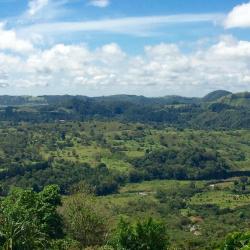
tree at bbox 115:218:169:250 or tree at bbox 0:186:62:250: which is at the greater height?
tree at bbox 0:186:62:250

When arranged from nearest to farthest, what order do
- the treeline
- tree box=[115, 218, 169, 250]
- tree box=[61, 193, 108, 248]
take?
the treeline
tree box=[115, 218, 169, 250]
tree box=[61, 193, 108, 248]

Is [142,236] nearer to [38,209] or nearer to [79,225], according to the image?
[79,225]

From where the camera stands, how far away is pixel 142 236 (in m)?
54.4

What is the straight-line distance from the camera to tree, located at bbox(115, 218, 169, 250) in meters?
53.5

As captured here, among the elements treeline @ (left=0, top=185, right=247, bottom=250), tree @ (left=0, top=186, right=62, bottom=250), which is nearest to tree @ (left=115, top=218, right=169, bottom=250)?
treeline @ (left=0, top=185, right=247, bottom=250)

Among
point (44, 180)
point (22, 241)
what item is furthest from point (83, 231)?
point (44, 180)

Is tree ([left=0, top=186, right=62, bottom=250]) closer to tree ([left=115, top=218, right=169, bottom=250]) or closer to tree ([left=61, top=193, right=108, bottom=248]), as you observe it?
tree ([left=61, top=193, right=108, bottom=248])

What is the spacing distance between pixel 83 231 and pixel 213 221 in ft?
359

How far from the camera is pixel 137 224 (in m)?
54.9

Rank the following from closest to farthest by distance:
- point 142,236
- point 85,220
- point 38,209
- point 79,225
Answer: point 142,236 < point 85,220 < point 79,225 < point 38,209

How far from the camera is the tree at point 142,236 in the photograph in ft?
175

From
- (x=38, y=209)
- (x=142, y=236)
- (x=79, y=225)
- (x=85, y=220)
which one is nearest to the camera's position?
(x=142, y=236)

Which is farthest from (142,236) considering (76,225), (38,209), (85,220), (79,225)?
(38,209)

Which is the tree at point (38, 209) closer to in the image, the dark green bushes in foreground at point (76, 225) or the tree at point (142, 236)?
the dark green bushes in foreground at point (76, 225)
